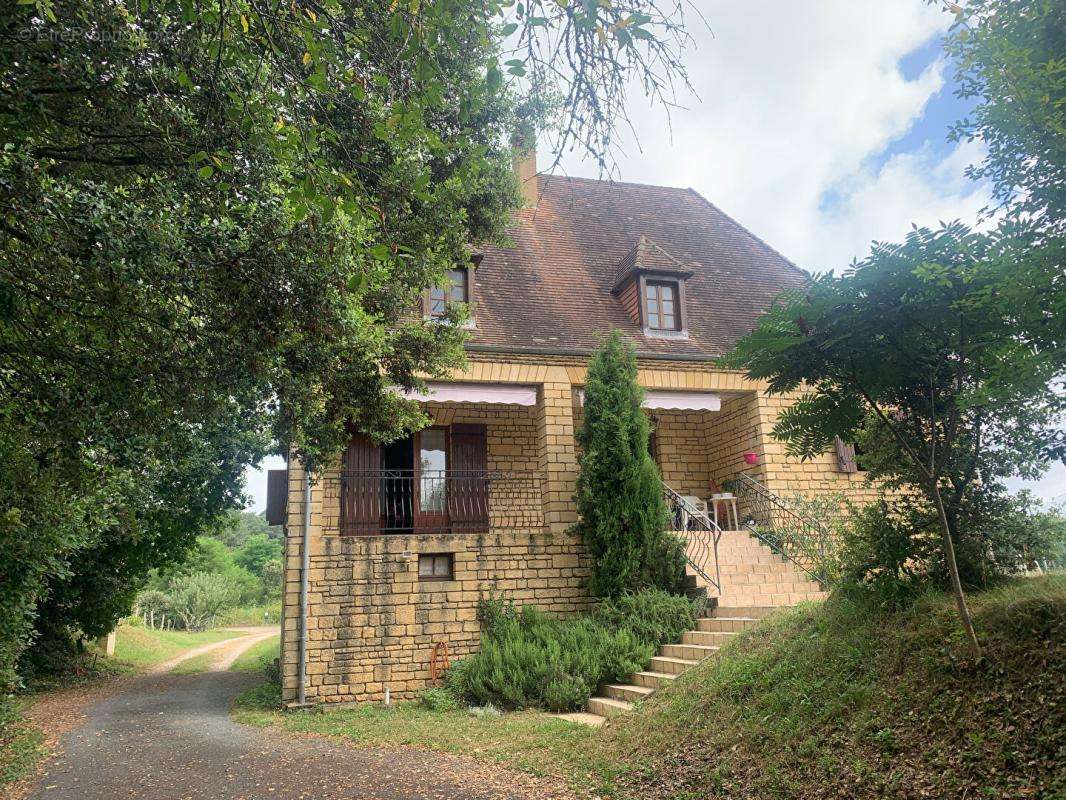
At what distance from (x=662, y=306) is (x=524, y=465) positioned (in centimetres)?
406

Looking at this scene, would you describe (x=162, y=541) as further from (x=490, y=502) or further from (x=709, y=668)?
(x=709, y=668)

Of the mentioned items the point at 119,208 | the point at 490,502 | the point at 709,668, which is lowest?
the point at 709,668

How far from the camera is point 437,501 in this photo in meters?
12.9

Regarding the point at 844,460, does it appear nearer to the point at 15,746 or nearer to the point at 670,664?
the point at 670,664

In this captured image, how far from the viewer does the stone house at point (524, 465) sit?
10.5m

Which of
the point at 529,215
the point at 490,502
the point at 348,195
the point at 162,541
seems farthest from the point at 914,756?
the point at 162,541

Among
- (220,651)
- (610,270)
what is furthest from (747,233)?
(220,651)

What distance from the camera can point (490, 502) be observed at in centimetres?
1325

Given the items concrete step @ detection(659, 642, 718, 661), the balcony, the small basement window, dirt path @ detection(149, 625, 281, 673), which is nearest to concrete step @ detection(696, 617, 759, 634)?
concrete step @ detection(659, 642, 718, 661)

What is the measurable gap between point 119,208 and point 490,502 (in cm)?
947

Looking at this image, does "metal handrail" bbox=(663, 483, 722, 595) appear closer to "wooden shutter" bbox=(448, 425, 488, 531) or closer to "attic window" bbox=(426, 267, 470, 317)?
"wooden shutter" bbox=(448, 425, 488, 531)

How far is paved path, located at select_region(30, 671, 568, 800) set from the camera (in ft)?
19.5

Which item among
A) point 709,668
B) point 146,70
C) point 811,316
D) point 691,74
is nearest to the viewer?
point 691,74

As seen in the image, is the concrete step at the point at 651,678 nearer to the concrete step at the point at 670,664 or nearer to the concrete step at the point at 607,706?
the concrete step at the point at 670,664
